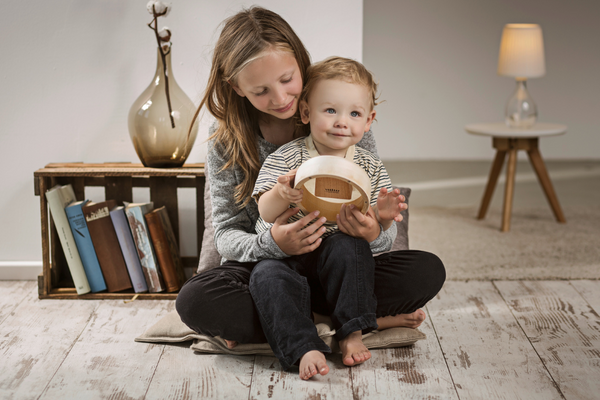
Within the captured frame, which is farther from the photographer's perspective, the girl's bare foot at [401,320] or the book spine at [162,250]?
the book spine at [162,250]

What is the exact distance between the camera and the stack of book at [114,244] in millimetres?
1854

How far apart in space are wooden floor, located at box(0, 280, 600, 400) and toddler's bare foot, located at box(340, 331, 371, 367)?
3 cm

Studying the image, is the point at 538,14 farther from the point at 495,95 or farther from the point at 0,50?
the point at 0,50

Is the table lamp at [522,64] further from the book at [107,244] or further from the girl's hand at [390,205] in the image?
the book at [107,244]

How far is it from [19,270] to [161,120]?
2.64 ft

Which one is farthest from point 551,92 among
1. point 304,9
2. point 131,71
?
point 131,71

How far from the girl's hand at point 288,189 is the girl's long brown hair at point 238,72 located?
27 centimetres

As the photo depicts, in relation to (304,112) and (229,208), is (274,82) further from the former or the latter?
(229,208)

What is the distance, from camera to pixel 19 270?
2064mm

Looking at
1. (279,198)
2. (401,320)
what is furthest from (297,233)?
(401,320)

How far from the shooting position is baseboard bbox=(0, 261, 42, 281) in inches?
81.1

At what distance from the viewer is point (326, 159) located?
1238 mm

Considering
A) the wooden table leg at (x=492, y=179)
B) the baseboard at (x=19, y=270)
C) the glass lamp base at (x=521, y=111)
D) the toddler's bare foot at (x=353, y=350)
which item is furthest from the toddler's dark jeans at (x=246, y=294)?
the glass lamp base at (x=521, y=111)

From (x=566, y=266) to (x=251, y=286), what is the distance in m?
1.43
